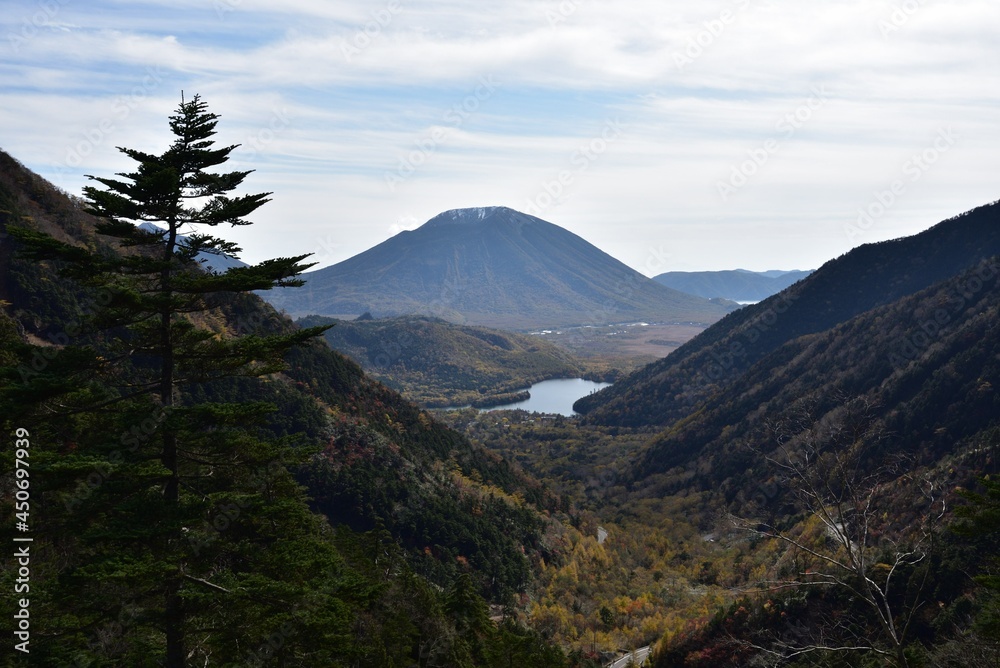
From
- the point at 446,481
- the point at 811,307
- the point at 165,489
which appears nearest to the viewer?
the point at 165,489

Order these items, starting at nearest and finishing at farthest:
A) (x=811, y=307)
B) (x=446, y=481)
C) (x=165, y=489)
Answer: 1. (x=165, y=489)
2. (x=446, y=481)
3. (x=811, y=307)

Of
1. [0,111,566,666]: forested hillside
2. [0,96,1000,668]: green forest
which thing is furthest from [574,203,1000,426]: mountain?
[0,111,566,666]: forested hillside

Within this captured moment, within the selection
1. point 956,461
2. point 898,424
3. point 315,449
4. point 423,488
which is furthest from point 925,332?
point 315,449

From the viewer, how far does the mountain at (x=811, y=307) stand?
5364 inches

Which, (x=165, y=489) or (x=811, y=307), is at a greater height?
(x=811, y=307)

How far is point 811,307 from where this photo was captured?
490ft

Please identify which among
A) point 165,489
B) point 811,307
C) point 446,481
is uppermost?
point 811,307

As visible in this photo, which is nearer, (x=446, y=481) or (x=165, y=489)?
(x=165, y=489)

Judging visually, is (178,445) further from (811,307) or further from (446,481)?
(811,307)

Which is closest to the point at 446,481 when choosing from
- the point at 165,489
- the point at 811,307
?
the point at 165,489

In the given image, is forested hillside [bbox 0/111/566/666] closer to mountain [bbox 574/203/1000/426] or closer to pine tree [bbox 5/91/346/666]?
pine tree [bbox 5/91/346/666]

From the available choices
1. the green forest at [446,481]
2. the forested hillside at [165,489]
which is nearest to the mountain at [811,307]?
the green forest at [446,481]

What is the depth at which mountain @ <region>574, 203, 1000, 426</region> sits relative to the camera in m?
136

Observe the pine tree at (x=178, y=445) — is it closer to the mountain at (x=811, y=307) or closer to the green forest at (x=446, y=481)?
the green forest at (x=446, y=481)
